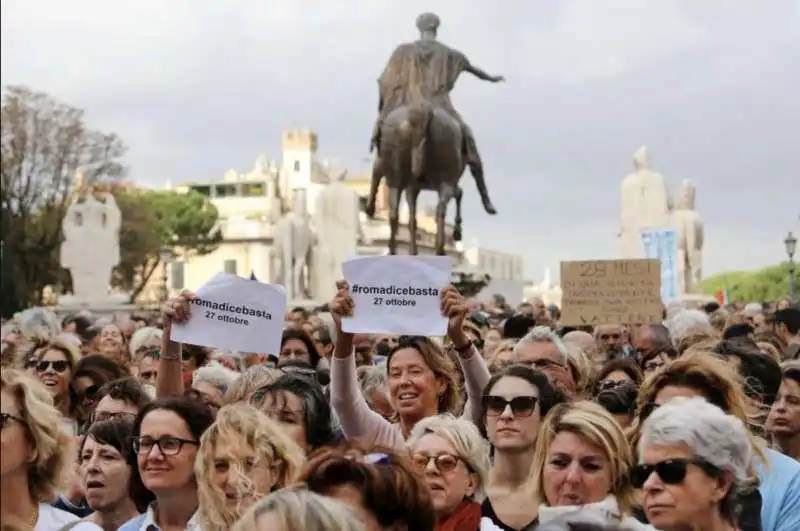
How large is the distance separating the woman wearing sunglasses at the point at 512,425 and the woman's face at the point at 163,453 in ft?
3.43

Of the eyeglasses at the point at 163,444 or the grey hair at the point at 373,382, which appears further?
the grey hair at the point at 373,382

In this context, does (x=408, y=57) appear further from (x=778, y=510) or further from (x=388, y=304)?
(x=778, y=510)

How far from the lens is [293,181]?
142m

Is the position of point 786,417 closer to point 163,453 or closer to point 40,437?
point 163,453

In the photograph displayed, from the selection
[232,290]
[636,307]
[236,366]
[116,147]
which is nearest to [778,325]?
[636,307]

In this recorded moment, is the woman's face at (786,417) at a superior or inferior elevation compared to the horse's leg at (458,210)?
inferior

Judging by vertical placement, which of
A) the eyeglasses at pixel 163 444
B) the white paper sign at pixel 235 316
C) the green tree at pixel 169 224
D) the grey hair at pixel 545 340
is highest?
the green tree at pixel 169 224


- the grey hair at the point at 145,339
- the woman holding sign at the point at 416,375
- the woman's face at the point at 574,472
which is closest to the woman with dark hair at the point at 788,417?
the woman holding sign at the point at 416,375

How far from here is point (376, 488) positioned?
3900mm

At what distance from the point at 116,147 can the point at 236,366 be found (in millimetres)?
49940

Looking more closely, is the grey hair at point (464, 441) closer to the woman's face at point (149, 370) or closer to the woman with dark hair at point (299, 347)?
the woman's face at point (149, 370)

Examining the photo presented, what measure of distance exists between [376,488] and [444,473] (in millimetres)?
1240

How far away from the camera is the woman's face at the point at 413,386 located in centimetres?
673

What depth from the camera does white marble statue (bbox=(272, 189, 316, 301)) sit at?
4694 cm
